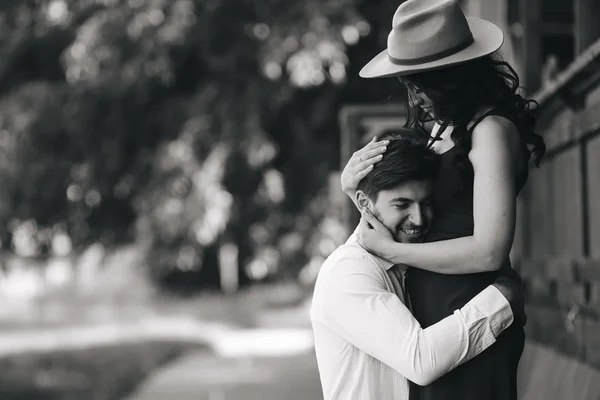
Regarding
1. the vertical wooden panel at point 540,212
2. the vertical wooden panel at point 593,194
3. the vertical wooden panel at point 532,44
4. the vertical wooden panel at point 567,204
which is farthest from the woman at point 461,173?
the vertical wooden panel at point 532,44

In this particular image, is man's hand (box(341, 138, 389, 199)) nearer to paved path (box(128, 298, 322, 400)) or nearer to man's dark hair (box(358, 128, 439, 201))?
man's dark hair (box(358, 128, 439, 201))

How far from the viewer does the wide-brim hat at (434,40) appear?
93.6 inches

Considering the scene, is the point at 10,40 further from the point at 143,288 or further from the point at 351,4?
the point at 143,288

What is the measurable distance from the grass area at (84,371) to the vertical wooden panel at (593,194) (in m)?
6.75

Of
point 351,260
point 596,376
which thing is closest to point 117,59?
point 596,376

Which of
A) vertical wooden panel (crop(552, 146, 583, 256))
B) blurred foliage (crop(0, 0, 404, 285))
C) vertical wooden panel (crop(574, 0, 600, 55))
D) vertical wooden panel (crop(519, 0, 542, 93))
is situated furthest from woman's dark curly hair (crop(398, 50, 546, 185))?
blurred foliage (crop(0, 0, 404, 285))

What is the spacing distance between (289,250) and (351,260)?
1126 cm

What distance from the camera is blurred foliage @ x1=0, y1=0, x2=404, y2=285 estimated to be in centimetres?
1112

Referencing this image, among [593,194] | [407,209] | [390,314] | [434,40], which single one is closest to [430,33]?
[434,40]

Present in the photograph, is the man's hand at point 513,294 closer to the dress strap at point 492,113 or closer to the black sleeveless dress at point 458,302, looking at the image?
the black sleeveless dress at point 458,302

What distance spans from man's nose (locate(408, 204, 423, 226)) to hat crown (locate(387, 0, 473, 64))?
36cm

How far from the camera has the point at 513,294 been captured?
2.32m

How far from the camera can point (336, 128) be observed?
39.6 feet

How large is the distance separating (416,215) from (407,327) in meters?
0.28
